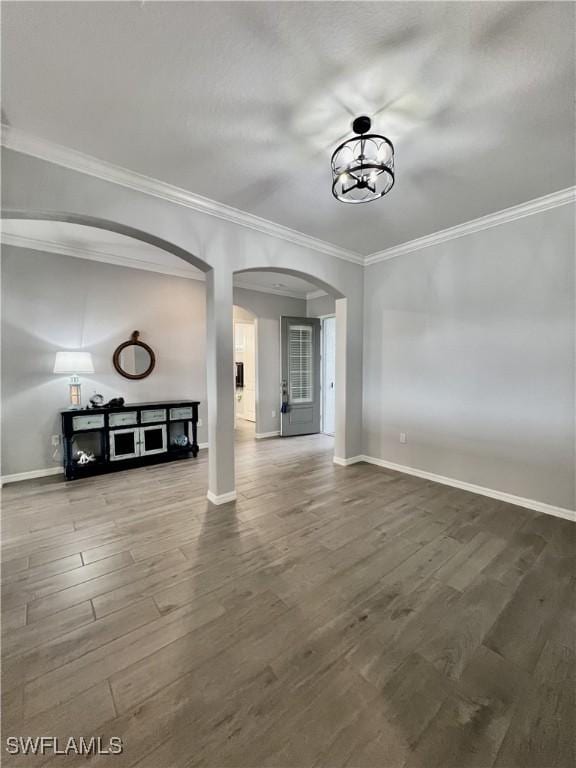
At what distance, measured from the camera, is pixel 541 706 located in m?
1.25

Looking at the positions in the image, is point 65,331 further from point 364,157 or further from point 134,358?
point 364,157

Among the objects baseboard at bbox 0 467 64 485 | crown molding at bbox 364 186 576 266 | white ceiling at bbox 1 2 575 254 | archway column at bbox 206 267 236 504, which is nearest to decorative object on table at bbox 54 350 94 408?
baseboard at bbox 0 467 64 485

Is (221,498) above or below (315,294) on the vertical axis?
below

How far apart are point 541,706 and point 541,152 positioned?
10.5 ft

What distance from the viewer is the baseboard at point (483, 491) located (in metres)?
2.81

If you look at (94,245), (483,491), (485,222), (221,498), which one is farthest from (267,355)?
(483,491)

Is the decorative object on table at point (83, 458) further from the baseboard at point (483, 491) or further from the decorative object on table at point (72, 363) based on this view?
the baseboard at point (483, 491)

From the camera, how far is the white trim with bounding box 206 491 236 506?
10.0 feet

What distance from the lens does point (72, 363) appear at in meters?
3.67

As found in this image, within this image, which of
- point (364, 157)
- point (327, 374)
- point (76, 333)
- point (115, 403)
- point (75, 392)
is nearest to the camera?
point (364, 157)

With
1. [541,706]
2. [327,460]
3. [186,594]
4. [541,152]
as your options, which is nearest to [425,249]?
[541,152]

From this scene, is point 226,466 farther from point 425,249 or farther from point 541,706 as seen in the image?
point 425,249

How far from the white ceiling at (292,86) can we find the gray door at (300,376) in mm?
3367

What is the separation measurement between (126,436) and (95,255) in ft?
8.07
